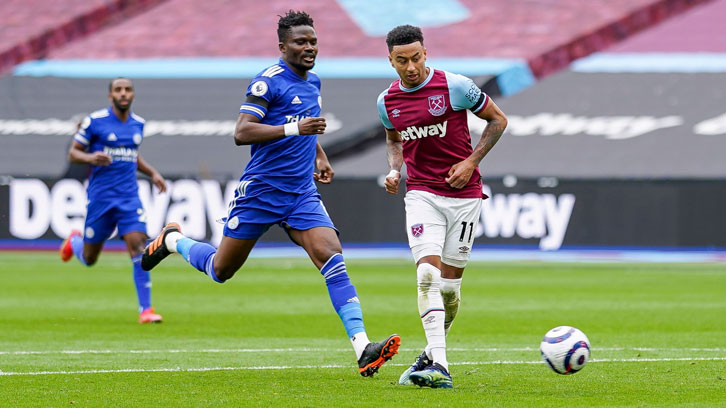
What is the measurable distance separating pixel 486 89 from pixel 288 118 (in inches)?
863

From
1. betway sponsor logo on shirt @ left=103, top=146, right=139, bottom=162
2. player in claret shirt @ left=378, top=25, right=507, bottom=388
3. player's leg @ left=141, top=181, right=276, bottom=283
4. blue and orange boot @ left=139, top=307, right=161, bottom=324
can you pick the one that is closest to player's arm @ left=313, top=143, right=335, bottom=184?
player's leg @ left=141, top=181, right=276, bottom=283

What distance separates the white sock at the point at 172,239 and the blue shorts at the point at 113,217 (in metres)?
3.37

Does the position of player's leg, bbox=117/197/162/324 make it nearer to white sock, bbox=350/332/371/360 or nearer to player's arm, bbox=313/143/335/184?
player's arm, bbox=313/143/335/184

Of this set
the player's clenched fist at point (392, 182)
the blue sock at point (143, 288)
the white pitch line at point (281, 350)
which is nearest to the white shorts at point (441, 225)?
the player's clenched fist at point (392, 182)

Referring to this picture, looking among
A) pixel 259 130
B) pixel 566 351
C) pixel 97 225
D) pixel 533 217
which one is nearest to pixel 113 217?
pixel 97 225

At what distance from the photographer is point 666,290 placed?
51.9 feet

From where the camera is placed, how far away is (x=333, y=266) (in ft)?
24.6

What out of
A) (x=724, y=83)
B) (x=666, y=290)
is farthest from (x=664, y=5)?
(x=666, y=290)

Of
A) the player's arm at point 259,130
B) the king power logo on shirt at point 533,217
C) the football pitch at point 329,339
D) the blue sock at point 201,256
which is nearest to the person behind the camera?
the football pitch at point 329,339

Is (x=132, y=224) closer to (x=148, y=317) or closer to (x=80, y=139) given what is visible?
(x=80, y=139)

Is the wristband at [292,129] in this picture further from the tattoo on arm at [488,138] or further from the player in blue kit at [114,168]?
the player in blue kit at [114,168]

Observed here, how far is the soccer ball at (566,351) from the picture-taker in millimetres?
6914

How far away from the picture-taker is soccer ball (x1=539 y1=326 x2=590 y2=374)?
6914 mm

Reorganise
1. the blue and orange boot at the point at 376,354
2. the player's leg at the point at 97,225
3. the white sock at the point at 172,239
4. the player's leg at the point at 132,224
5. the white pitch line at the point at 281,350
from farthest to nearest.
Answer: the player's leg at the point at 97,225
the player's leg at the point at 132,224
the white pitch line at the point at 281,350
the white sock at the point at 172,239
the blue and orange boot at the point at 376,354
